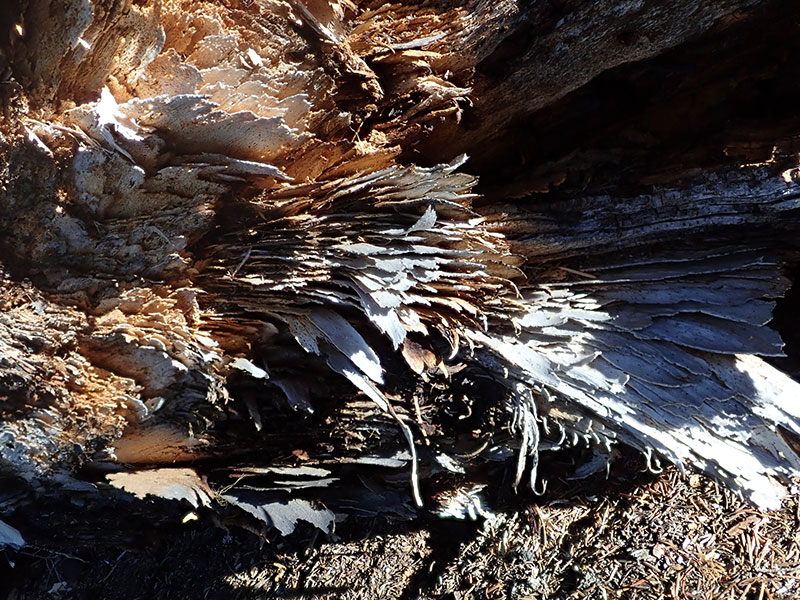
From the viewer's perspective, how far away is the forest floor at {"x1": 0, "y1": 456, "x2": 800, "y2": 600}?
263 cm

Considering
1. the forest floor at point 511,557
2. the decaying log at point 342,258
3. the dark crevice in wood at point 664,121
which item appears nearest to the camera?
the decaying log at point 342,258

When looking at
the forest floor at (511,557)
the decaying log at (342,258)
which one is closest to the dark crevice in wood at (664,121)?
the decaying log at (342,258)

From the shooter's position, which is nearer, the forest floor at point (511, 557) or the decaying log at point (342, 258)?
the decaying log at point (342, 258)

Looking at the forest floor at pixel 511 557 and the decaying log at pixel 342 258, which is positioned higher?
the decaying log at pixel 342 258

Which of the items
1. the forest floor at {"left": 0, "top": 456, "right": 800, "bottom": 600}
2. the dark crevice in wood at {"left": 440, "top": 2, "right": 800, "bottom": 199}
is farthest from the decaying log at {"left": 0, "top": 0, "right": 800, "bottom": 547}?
the forest floor at {"left": 0, "top": 456, "right": 800, "bottom": 600}

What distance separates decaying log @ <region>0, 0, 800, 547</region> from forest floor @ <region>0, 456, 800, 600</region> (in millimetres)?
366

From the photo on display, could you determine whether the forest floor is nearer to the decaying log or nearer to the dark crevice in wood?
the decaying log

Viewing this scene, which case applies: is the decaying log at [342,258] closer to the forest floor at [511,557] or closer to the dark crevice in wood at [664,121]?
the dark crevice in wood at [664,121]

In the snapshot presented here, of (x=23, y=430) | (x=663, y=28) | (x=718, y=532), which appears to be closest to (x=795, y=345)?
(x=718, y=532)

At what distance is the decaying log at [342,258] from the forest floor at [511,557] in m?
0.37

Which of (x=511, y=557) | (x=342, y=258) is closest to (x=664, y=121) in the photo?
(x=342, y=258)

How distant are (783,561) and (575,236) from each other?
1673mm

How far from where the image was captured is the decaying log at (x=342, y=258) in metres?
1.80

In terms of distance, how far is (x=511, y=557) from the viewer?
296 cm
